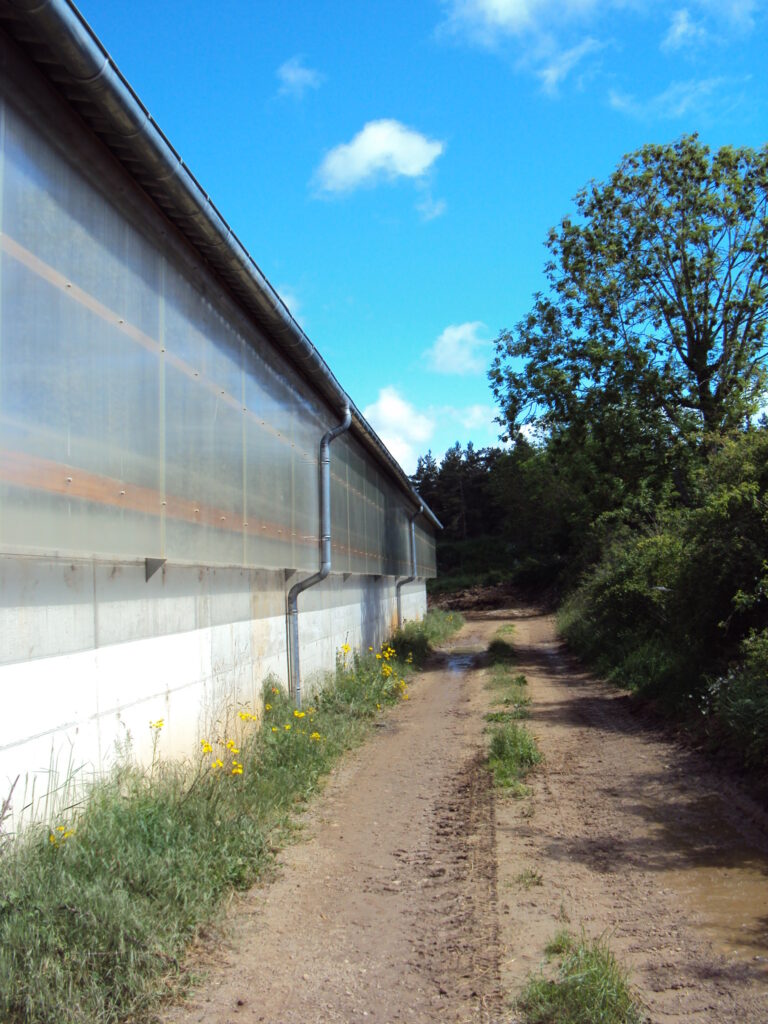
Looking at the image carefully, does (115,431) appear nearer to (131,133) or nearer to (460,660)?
(131,133)

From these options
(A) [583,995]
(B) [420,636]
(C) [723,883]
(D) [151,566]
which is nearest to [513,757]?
(C) [723,883]

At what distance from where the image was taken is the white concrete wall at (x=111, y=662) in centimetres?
400

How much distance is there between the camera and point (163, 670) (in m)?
5.81

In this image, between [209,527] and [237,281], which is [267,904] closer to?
[209,527]

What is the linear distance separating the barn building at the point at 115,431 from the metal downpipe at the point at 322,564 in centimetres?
72

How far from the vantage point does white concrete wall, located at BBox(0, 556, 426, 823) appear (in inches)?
157

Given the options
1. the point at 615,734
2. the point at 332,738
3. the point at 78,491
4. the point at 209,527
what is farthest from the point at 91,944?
the point at 615,734

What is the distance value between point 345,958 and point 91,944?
4.27ft

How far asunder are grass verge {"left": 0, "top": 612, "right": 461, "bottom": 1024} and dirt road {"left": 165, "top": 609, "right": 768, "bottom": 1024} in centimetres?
22

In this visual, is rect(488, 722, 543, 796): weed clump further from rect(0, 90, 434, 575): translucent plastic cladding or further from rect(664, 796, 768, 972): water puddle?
rect(0, 90, 434, 575): translucent plastic cladding

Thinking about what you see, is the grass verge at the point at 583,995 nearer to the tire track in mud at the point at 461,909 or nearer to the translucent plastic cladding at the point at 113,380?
the tire track in mud at the point at 461,909

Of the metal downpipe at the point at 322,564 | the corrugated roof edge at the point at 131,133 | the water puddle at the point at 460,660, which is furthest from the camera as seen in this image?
the water puddle at the point at 460,660

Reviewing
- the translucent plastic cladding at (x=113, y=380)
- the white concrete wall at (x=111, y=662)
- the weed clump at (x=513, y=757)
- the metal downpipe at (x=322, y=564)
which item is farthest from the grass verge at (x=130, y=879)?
the metal downpipe at (x=322, y=564)

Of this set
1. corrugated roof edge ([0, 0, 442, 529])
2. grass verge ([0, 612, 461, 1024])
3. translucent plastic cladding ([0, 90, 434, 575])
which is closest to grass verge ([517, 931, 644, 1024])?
grass verge ([0, 612, 461, 1024])
